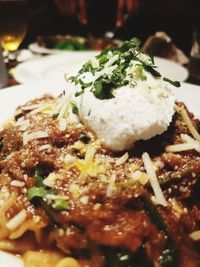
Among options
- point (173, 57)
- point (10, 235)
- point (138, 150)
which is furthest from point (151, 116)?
point (173, 57)

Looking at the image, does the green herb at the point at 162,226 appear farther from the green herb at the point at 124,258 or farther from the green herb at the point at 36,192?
the green herb at the point at 36,192

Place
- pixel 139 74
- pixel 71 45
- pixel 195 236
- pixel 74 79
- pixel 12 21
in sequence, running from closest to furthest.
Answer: pixel 195 236
pixel 139 74
pixel 74 79
pixel 12 21
pixel 71 45

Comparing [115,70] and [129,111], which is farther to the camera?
[115,70]

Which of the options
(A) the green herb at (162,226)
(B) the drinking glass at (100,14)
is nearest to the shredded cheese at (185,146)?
(A) the green herb at (162,226)

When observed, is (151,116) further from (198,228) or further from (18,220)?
(18,220)

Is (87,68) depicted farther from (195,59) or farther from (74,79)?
(195,59)

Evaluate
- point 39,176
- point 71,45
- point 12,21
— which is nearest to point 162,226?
point 39,176

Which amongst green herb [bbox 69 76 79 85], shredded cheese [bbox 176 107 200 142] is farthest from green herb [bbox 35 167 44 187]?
shredded cheese [bbox 176 107 200 142]
